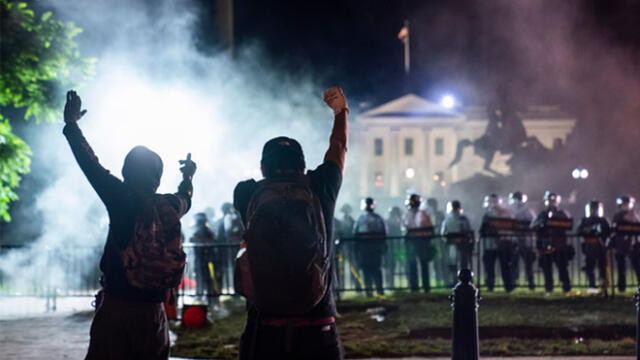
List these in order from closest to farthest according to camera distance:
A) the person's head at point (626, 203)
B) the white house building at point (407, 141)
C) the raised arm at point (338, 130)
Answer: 1. the raised arm at point (338, 130)
2. the person's head at point (626, 203)
3. the white house building at point (407, 141)

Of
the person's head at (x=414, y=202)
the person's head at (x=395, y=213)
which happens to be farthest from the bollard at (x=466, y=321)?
the person's head at (x=395, y=213)

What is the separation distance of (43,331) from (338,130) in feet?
26.0

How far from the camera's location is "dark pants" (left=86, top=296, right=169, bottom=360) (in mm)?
4703

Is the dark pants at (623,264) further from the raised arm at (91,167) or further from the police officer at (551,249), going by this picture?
the raised arm at (91,167)

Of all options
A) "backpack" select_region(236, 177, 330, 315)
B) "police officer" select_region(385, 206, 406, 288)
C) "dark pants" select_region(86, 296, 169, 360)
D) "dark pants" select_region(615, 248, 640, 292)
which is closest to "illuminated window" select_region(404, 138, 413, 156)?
"police officer" select_region(385, 206, 406, 288)

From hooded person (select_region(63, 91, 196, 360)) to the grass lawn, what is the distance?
4493 millimetres

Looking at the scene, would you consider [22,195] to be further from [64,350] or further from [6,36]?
[64,350]

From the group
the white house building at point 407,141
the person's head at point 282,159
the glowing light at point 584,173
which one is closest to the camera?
the person's head at point 282,159

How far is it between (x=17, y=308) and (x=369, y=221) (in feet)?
19.8

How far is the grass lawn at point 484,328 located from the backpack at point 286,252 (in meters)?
5.17

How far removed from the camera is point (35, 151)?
28.3 m

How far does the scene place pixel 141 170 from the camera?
489 cm

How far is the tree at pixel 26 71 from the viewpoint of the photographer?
1869 cm

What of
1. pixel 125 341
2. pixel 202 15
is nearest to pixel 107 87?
pixel 202 15
